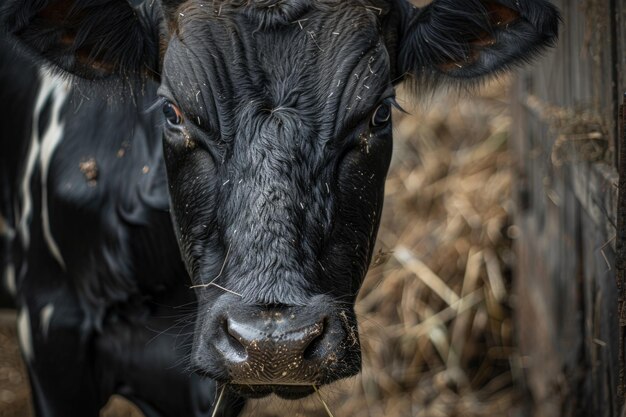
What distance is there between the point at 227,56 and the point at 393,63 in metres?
0.73

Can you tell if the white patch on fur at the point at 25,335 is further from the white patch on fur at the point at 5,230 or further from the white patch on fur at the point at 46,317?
the white patch on fur at the point at 5,230

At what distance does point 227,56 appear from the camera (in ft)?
11.1

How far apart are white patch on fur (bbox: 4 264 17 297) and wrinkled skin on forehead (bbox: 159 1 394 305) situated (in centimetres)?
157

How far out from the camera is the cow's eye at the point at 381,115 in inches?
139

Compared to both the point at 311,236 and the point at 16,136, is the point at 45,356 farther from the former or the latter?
the point at 311,236

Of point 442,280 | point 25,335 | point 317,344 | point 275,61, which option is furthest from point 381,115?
point 442,280

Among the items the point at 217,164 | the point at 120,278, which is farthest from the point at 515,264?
the point at 217,164

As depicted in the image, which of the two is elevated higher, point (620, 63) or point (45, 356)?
point (620, 63)

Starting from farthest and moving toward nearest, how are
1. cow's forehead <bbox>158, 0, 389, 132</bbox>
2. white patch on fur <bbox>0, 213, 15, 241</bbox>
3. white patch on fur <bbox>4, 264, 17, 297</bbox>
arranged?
1. white patch on fur <bbox>0, 213, 15, 241</bbox>
2. white patch on fur <bbox>4, 264, 17, 297</bbox>
3. cow's forehead <bbox>158, 0, 389, 132</bbox>

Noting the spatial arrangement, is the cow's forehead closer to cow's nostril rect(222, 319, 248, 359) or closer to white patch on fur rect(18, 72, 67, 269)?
cow's nostril rect(222, 319, 248, 359)

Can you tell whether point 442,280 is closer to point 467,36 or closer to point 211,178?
point 467,36

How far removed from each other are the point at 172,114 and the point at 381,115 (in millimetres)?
716

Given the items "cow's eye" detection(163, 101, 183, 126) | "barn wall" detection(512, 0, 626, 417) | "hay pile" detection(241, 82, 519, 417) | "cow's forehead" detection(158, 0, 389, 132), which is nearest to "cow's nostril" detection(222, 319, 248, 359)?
"cow's forehead" detection(158, 0, 389, 132)

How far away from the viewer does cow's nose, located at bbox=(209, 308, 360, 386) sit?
2.91 meters
